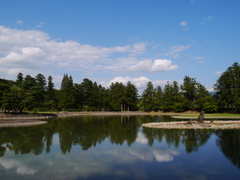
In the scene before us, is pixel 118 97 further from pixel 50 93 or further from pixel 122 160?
pixel 122 160

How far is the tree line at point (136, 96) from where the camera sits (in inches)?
2349

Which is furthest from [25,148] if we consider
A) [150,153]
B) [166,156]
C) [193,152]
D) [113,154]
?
[193,152]

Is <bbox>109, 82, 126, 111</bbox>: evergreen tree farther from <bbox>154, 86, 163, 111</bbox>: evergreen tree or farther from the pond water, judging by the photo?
the pond water

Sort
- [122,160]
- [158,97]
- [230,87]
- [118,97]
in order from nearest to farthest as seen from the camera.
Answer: [122,160] < [230,87] < [158,97] < [118,97]

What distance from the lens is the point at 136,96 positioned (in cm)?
8312

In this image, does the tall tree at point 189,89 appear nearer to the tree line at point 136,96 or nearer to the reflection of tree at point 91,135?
the tree line at point 136,96

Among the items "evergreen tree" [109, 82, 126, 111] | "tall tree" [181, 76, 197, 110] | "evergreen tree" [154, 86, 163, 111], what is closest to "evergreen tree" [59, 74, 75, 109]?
"evergreen tree" [109, 82, 126, 111]

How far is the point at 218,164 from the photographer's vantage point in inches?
491

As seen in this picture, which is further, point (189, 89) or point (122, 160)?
point (189, 89)

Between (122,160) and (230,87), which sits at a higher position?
(230,87)

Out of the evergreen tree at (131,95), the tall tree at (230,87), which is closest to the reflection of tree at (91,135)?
the tall tree at (230,87)

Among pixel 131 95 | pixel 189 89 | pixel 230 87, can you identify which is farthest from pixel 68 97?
pixel 230 87

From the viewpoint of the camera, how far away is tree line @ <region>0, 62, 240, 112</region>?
5966cm

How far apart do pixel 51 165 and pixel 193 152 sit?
11.0 meters
